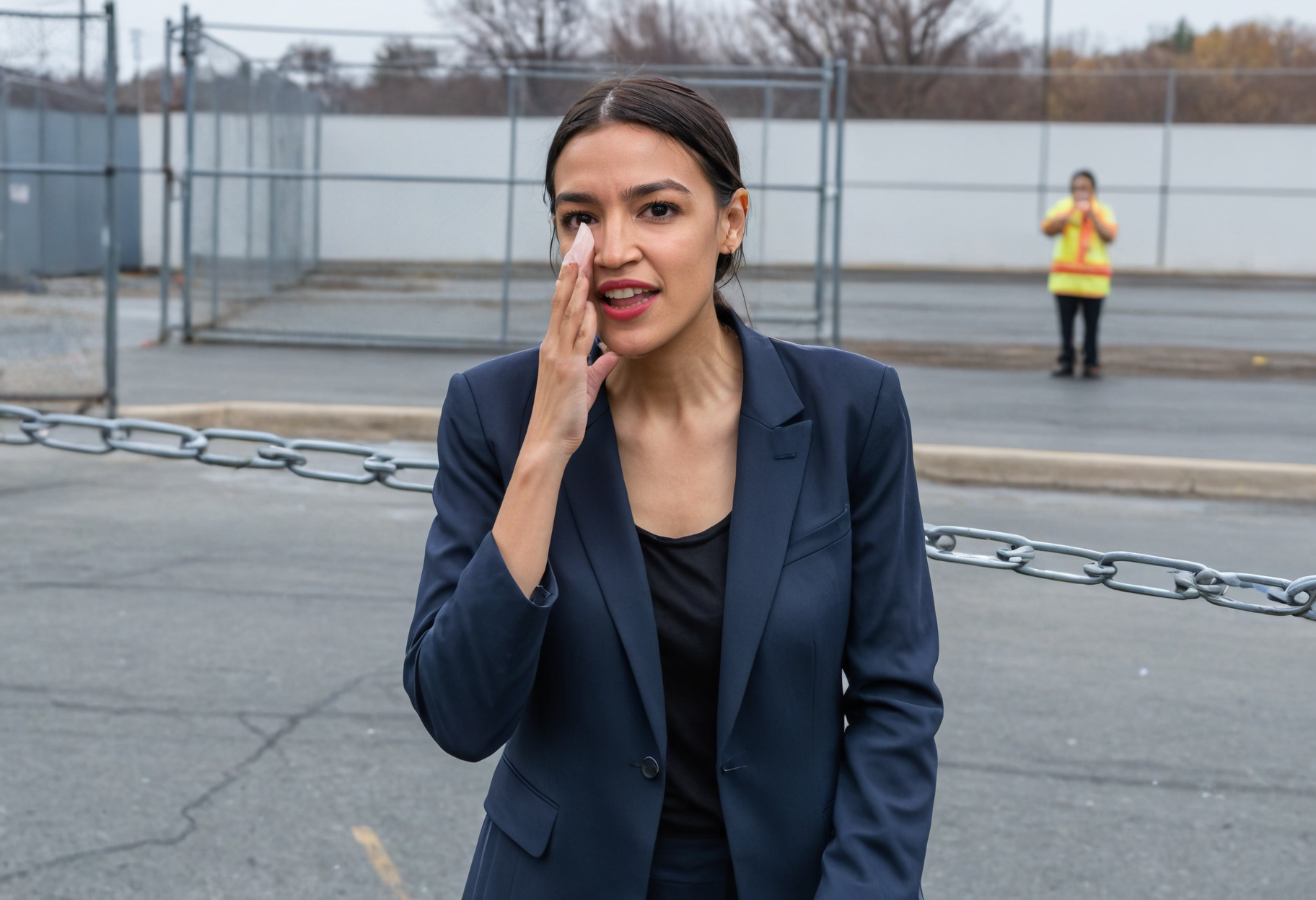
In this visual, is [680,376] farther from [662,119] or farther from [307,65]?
[307,65]

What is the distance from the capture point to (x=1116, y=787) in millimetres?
4281

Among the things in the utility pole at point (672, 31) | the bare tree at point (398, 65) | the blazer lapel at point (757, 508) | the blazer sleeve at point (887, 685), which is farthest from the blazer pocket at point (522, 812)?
the utility pole at point (672, 31)

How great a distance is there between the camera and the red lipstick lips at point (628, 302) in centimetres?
202

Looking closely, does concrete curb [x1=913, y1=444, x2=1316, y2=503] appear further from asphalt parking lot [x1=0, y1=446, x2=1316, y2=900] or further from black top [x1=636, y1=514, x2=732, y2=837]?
black top [x1=636, y1=514, x2=732, y2=837]

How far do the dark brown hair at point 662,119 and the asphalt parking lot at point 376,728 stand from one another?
2.20m

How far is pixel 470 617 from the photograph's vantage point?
6.08 ft

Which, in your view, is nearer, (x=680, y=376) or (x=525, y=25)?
(x=680, y=376)

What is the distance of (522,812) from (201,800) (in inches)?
93.4

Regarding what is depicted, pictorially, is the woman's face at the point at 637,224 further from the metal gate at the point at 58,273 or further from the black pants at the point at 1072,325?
the black pants at the point at 1072,325

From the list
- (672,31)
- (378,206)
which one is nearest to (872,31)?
(672,31)

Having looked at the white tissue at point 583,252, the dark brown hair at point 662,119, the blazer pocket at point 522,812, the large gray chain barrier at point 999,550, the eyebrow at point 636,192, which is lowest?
the blazer pocket at point 522,812

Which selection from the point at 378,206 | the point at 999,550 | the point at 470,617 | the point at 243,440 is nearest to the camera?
the point at 470,617

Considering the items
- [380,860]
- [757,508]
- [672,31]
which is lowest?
[380,860]

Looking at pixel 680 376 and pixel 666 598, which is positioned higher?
pixel 680 376
